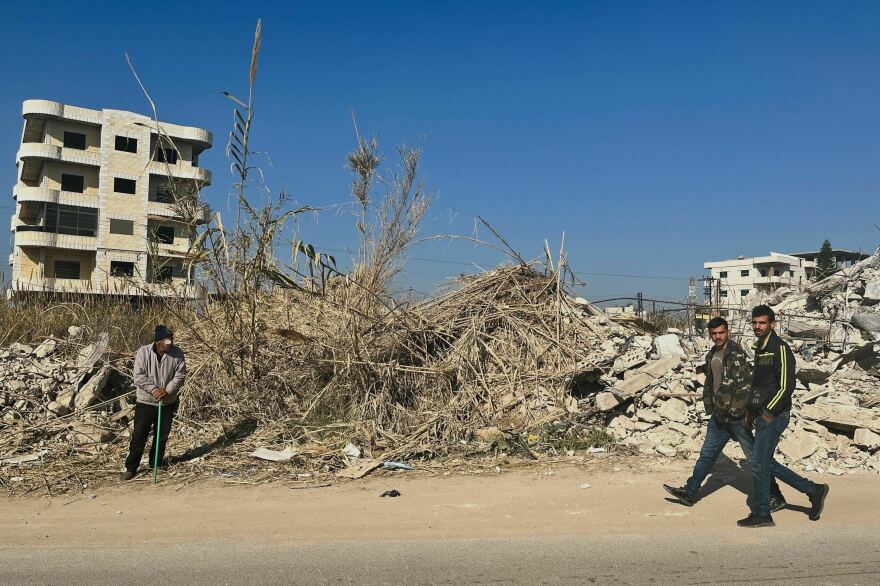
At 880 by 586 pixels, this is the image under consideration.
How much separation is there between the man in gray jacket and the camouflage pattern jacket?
5.41 meters

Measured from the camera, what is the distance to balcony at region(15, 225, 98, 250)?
39062 mm

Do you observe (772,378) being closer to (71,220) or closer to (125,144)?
(71,220)

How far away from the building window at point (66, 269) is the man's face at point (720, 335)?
43.5 metres

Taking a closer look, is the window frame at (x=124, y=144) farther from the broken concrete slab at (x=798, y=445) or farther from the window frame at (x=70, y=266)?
the broken concrete slab at (x=798, y=445)

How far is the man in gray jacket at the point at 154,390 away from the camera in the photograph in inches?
267

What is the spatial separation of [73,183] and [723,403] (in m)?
44.5

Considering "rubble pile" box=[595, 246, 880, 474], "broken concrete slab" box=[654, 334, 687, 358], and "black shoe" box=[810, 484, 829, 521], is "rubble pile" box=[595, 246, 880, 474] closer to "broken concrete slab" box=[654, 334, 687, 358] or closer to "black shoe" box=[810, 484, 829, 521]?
"broken concrete slab" box=[654, 334, 687, 358]

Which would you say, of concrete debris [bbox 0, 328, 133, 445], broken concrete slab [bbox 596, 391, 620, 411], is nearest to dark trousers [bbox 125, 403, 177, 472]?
concrete debris [bbox 0, 328, 133, 445]

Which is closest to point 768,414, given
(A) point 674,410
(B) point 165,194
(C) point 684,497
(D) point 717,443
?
(D) point 717,443

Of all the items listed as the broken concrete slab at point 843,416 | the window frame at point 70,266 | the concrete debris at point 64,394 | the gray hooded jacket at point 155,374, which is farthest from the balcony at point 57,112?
the broken concrete slab at point 843,416

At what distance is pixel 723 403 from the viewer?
5527 mm

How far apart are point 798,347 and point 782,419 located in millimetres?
7515

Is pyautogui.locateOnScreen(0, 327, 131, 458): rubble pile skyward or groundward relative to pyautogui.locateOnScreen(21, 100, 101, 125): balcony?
groundward

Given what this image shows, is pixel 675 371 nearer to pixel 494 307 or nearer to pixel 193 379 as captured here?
pixel 494 307
